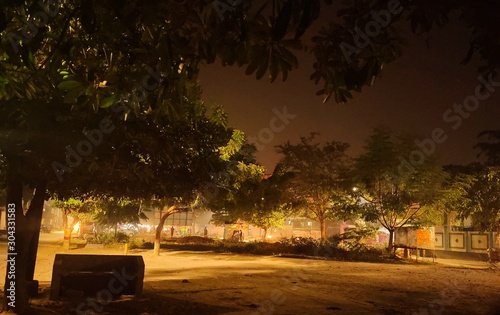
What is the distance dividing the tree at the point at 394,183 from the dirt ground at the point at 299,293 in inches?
327

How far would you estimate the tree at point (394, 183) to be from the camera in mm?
26312

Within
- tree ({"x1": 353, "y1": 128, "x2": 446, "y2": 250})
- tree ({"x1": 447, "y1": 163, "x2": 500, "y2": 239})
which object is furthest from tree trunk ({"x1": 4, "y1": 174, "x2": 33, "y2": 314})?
tree ({"x1": 447, "y1": 163, "x2": 500, "y2": 239})

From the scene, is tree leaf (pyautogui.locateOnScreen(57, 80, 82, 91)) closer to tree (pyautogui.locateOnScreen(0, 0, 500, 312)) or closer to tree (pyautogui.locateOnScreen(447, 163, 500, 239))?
tree (pyautogui.locateOnScreen(0, 0, 500, 312))

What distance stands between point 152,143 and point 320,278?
33.7ft

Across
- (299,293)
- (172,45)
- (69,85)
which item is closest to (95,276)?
(299,293)

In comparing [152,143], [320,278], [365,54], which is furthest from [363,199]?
[365,54]

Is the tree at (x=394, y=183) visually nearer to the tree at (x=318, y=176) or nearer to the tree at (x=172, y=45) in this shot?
the tree at (x=318, y=176)

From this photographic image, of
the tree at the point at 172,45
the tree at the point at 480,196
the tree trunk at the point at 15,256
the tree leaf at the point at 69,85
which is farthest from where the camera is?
the tree at the point at 480,196

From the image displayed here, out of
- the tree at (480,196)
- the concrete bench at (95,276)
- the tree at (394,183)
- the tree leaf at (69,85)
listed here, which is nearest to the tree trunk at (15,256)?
the concrete bench at (95,276)

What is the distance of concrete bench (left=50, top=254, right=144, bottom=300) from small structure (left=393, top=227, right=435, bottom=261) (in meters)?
20.0

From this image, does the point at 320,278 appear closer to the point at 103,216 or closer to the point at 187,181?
the point at 187,181

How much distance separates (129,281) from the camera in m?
10.4

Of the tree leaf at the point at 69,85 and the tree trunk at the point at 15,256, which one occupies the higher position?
the tree leaf at the point at 69,85

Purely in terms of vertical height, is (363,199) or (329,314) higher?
(363,199)
